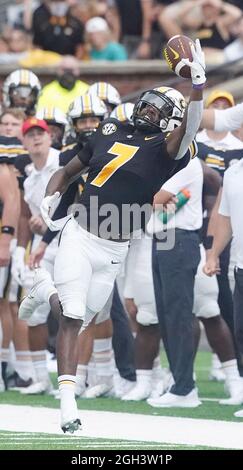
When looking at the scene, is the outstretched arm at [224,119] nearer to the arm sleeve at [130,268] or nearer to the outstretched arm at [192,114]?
the outstretched arm at [192,114]

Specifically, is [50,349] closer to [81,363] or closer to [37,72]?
[81,363]

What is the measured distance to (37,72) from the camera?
619 inches

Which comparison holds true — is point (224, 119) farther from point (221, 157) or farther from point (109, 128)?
point (221, 157)

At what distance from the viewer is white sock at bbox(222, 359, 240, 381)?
10.2 metres

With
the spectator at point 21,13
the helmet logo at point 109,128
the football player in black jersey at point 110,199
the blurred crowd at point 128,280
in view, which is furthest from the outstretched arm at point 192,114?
the spectator at point 21,13

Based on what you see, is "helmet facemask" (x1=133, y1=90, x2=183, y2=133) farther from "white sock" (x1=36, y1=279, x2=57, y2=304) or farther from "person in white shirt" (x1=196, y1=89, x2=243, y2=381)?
"person in white shirt" (x1=196, y1=89, x2=243, y2=381)

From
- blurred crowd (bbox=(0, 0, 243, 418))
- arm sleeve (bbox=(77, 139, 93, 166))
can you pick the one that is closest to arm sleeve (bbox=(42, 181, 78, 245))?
blurred crowd (bbox=(0, 0, 243, 418))

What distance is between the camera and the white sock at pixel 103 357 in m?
10.6

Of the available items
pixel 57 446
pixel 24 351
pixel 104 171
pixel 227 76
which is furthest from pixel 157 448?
pixel 227 76

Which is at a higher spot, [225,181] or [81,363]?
[225,181]

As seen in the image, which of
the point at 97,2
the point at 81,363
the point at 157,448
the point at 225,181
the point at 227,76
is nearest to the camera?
the point at 157,448

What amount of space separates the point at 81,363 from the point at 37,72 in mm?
6094

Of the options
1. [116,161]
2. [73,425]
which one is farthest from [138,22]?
[73,425]

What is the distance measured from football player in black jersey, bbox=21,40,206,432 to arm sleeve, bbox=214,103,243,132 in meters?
0.83
